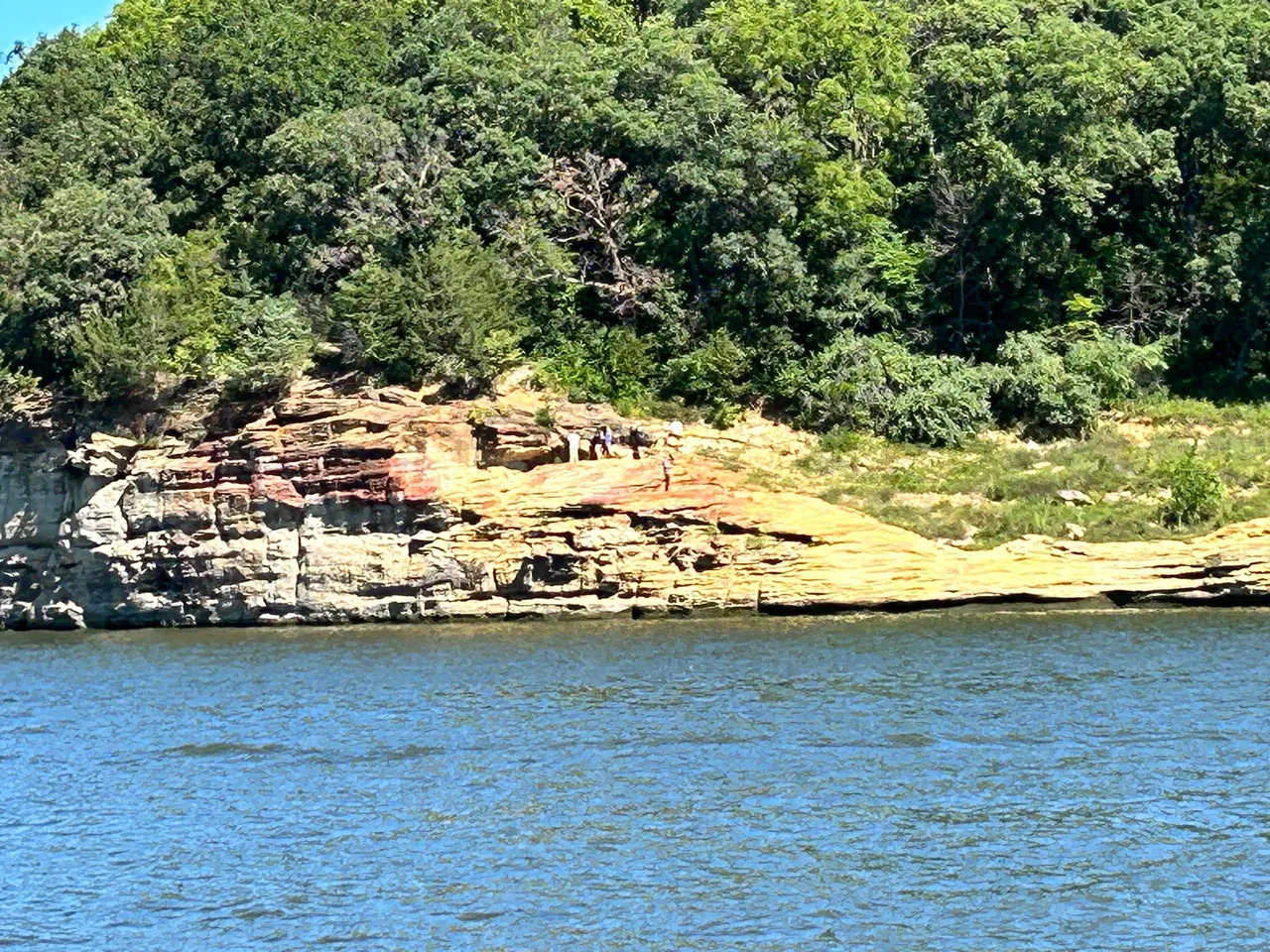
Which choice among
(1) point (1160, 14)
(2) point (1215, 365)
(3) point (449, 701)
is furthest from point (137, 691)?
Result: (1) point (1160, 14)

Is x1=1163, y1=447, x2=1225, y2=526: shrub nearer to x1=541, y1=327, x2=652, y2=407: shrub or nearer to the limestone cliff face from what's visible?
the limestone cliff face

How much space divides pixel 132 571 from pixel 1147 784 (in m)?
30.3

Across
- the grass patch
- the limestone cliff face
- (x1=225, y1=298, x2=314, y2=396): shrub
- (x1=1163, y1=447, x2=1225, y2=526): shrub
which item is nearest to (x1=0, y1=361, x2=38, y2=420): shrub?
the limestone cliff face

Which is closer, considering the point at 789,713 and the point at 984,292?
the point at 789,713

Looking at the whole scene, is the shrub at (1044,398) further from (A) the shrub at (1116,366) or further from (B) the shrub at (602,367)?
(B) the shrub at (602,367)

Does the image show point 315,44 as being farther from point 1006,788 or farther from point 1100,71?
point 1006,788

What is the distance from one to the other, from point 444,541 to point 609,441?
4.71m

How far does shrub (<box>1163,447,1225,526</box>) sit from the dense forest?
595cm

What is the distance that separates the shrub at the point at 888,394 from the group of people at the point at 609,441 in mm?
4029

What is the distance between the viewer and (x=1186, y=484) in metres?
45.3

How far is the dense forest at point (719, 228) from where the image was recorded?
171 feet

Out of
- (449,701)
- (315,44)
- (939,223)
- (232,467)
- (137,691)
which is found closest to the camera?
(449,701)

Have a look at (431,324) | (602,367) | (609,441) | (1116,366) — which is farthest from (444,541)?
(1116,366)

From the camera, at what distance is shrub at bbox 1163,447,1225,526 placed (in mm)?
45156
